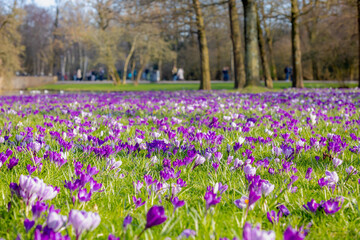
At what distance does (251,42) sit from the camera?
17.6 metres

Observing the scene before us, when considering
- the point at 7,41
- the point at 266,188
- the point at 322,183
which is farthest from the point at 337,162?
the point at 7,41

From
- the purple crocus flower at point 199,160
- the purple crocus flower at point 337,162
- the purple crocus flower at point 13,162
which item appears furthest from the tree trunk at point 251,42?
the purple crocus flower at point 13,162

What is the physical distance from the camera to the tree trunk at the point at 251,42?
1750cm

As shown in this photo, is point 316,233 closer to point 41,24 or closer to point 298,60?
point 298,60

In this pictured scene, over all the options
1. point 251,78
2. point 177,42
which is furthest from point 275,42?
point 251,78

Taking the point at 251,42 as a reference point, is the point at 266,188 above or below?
below

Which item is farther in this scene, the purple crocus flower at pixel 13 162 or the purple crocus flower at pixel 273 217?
the purple crocus flower at pixel 13 162

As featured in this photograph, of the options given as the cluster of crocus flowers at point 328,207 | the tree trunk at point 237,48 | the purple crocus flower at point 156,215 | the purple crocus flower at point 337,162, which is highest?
the tree trunk at point 237,48

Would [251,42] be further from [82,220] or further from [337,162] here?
[82,220]

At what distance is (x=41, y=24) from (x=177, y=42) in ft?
120

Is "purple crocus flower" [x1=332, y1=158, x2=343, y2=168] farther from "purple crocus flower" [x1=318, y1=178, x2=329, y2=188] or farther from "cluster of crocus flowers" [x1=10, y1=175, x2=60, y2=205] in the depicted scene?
"cluster of crocus flowers" [x1=10, y1=175, x2=60, y2=205]

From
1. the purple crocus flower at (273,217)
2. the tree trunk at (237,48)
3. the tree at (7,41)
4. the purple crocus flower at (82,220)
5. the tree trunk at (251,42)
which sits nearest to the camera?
the purple crocus flower at (82,220)

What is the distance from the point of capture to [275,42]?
55.2 m

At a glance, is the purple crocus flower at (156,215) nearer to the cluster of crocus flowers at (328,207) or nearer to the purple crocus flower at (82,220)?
the purple crocus flower at (82,220)
